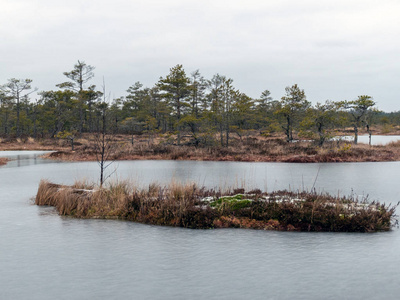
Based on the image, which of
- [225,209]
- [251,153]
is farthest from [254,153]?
[225,209]

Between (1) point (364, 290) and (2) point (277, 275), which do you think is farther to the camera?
(2) point (277, 275)

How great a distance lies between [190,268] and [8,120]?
9251 cm

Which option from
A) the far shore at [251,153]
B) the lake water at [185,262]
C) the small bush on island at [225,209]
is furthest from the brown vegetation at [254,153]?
the lake water at [185,262]

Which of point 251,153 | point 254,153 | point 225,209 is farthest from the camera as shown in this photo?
point 254,153

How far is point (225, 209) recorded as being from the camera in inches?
496

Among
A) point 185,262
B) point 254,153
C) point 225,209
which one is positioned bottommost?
point 185,262

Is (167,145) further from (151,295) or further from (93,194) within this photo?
(151,295)

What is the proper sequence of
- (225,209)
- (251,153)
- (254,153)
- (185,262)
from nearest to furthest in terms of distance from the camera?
1. (185,262)
2. (225,209)
3. (251,153)
4. (254,153)

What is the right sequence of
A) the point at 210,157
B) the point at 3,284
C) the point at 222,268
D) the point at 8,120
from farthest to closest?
the point at 8,120 < the point at 210,157 < the point at 222,268 < the point at 3,284

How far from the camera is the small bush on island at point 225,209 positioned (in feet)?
37.8

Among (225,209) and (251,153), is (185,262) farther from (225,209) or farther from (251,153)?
(251,153)

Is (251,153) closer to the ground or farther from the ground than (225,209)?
farther from the ground

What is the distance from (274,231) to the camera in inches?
452

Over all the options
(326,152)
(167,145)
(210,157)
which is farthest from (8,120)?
(326,152)
